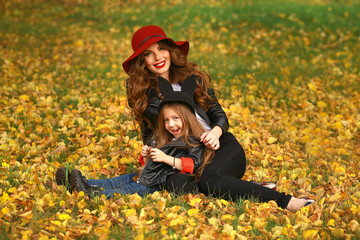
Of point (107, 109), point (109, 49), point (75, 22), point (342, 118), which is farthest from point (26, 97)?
point (75, 22)

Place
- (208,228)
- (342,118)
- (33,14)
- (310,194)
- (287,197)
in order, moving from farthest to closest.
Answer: (33,14) → (342,118) → (310,194) → (287,197) → (208,228)

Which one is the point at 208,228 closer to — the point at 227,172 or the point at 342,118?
the point at 227,172

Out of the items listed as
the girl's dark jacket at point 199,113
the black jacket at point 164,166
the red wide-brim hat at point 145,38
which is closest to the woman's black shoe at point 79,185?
the black jacket at point 164,166

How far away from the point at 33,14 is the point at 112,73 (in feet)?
16.0

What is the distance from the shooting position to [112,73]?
20.4 ft

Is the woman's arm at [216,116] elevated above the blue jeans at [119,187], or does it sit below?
above

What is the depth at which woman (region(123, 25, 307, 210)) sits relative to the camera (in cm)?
300

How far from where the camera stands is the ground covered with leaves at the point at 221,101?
2.49 metres

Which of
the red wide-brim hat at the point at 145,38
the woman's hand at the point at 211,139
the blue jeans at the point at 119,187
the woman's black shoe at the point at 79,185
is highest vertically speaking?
the red wide-brim hat at the point at 145,38

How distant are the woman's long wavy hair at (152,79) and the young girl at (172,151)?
20 cm

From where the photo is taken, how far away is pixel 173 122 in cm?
305

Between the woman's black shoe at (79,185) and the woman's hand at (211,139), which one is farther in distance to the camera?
the woman's hand at (211,139)

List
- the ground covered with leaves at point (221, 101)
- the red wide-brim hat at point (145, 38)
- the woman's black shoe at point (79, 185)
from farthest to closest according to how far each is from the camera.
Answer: the red wide-brim hat at point (145, 38), the woman's black shoe at point (79, 185), the ground covered with leaves at point (221, 101)

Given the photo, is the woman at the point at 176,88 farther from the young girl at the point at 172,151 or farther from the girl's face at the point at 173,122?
the girl's face at the point at 173,122
